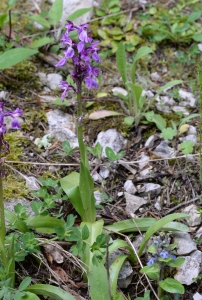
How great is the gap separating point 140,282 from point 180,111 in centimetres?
146

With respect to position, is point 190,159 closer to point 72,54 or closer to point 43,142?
point 43,142

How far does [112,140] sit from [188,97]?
0.78 meters

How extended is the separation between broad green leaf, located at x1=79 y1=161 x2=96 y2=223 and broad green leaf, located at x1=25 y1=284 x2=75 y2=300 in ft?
1.61

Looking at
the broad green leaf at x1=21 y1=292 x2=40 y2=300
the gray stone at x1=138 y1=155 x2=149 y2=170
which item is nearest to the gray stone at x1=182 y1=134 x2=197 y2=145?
the gray stone at x1=138 y1=155 x2=149 y2=170

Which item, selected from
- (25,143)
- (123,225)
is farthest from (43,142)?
(123,225)

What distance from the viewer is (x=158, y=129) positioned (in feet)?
11.3

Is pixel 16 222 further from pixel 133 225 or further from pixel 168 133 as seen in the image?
pixel 168 133

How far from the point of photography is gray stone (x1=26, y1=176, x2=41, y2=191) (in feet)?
9.61

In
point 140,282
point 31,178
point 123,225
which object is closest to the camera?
point 140,282

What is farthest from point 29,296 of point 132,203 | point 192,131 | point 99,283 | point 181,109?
point 181,109

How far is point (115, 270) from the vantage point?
2459 mm

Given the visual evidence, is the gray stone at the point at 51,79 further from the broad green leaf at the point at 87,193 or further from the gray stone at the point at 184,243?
the gray stone at the point at 184,243

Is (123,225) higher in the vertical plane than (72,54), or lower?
lower

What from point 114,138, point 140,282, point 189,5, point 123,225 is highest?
point 189,5
